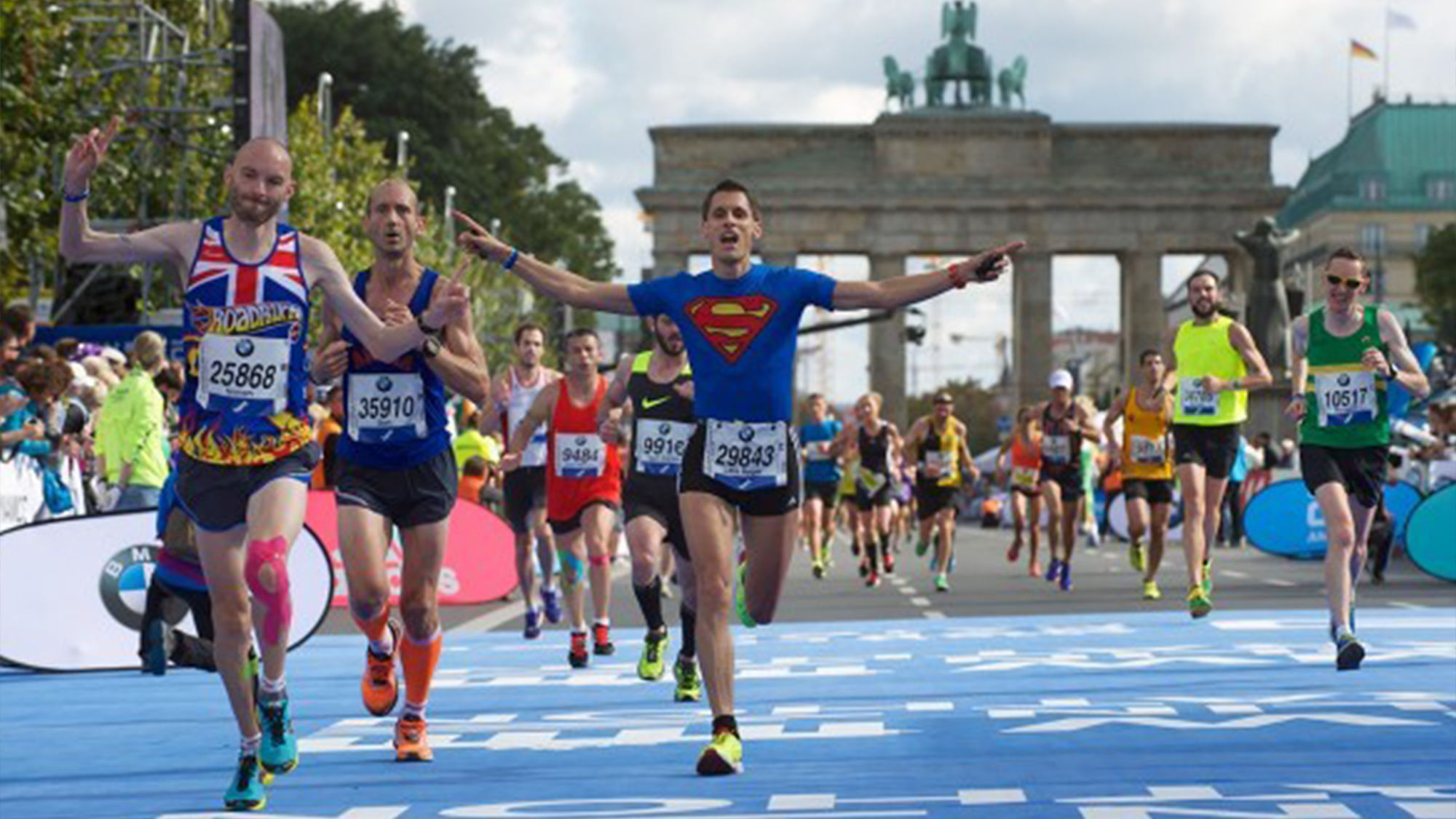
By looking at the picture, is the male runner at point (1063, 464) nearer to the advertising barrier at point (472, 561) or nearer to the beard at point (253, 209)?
the advertising barrier at point (472, 561)

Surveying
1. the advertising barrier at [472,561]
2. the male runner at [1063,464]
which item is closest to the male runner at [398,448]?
the advertising barrier at [472,561]

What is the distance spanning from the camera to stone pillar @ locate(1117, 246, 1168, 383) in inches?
4405

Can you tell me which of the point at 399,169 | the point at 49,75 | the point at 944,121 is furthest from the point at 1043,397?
the point at 49,75

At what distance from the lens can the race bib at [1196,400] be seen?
Result: 19.7 meters

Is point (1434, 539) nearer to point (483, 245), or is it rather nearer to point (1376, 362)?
point (1376, 362)

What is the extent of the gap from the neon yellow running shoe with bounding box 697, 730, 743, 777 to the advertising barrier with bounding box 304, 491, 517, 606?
41.6ft

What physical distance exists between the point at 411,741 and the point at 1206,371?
380 inches

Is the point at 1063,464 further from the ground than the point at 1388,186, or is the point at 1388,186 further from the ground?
the point at 1388,186

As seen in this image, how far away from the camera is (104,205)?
4388 cm

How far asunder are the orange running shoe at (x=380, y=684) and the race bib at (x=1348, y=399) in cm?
535

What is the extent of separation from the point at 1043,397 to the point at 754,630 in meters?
89.1

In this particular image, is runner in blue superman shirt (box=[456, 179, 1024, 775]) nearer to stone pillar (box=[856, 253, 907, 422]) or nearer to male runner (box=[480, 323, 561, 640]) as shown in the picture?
male runner (box=[480, 323, 561, 640])

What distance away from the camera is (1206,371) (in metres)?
19.5

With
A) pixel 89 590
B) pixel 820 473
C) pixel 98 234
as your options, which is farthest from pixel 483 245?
pixel 820 473
